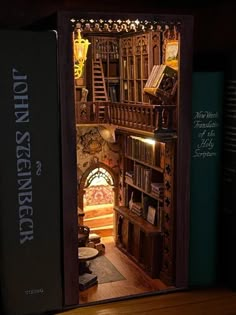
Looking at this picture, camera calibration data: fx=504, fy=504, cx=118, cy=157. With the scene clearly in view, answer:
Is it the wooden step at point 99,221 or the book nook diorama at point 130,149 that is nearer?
the book nook diorama at point 130,149

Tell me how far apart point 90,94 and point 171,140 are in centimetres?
140

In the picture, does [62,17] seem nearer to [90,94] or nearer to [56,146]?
[56,146]

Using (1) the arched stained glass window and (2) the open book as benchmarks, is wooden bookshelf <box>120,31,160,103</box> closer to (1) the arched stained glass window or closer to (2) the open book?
(2) the open book

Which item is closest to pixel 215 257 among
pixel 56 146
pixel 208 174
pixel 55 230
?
pixel 208 174

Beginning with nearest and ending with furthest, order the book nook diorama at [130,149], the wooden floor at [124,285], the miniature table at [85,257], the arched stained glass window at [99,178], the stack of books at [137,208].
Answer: the book nook diorama at [130,149] < the wooden floor at [124,285] < the miniature table at [85,257] < the stack of books at [137,208] < the arched stained glass window at [99,178]

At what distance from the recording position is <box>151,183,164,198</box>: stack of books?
3.92m

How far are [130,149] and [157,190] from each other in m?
0.75

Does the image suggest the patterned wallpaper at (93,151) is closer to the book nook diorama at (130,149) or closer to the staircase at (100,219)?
the book nook diorama at (130,149)

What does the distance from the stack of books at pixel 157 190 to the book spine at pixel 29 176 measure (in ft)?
4.05

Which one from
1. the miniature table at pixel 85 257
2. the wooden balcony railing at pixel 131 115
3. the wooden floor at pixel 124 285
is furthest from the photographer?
the miniature table at pixel 85 257

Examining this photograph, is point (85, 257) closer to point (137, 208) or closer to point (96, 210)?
point (137, 208)

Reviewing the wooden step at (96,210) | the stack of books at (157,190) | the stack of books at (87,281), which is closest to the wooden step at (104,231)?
the wooden step at (96,210)

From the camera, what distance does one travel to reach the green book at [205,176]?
10.2 feet

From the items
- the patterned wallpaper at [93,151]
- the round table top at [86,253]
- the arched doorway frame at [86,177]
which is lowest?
the round table top at [86,253]
